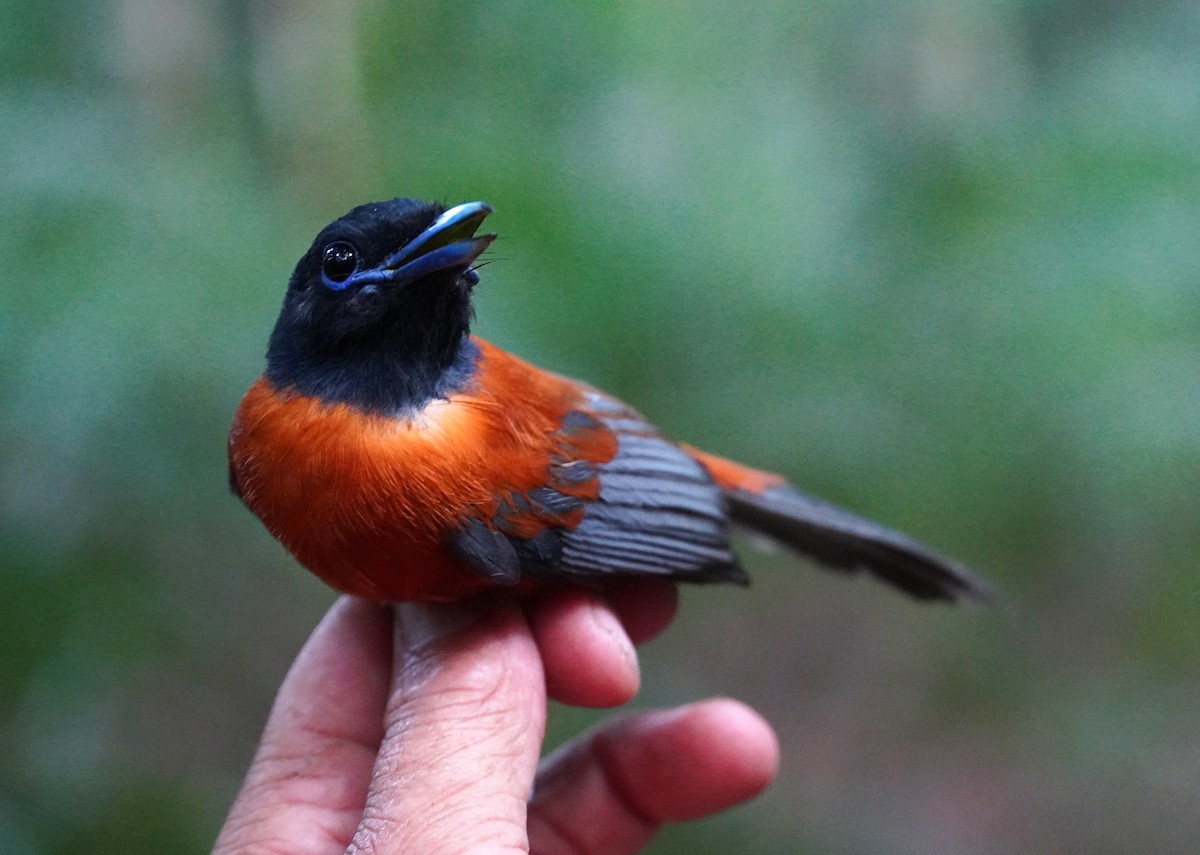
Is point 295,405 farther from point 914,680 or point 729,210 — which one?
point 914,680

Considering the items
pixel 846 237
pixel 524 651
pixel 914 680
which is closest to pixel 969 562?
pixel 914 680

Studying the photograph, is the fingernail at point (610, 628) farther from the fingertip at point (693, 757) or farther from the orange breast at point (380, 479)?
the fingertip at point (693, 757)

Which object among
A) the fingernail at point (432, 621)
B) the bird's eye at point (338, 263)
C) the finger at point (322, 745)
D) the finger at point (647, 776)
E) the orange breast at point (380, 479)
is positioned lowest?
the finger at point (647, 776)

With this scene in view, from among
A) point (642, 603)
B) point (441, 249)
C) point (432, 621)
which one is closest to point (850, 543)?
point (642, 603)

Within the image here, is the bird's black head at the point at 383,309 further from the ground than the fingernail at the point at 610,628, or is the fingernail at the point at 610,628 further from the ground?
the bird's black head at the point at 383,309

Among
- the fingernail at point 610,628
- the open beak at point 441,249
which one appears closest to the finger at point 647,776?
the fingernail at point 610,628
